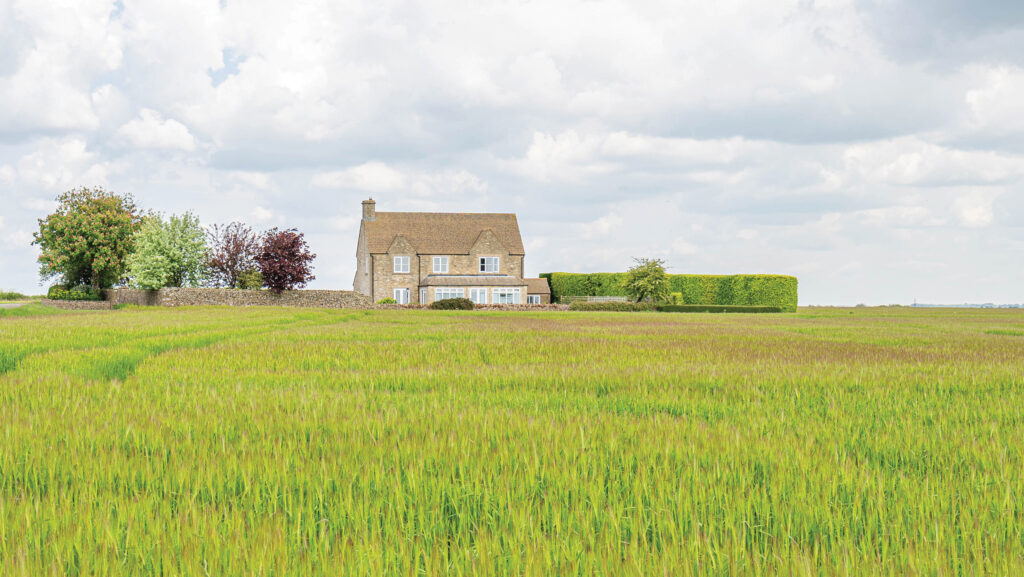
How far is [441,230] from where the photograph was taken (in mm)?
67750

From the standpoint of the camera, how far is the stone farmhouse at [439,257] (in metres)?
63.5

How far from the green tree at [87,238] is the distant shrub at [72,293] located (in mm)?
660

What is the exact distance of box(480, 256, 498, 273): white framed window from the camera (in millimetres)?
65750

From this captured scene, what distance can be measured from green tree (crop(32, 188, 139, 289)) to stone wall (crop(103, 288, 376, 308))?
2.54 metres

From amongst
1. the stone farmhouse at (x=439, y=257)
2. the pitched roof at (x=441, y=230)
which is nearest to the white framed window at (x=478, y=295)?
the stone farmhouse at (x=439, y=257)

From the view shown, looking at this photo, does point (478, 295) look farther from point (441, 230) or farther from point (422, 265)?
point (441, 230)

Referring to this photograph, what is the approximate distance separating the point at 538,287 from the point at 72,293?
45512 millimetres

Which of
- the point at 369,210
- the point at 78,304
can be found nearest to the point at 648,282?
the point at 369,210

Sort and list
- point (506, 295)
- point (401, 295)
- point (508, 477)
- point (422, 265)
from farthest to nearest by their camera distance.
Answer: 1. point (422, 265)
2. point (401, 295)
3. point (506, 295)
4. point (508, 477)

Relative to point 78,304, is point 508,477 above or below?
below

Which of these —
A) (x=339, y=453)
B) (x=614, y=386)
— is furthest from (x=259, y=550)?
(x=614, y=386)

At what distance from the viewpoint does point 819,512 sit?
8.82ft

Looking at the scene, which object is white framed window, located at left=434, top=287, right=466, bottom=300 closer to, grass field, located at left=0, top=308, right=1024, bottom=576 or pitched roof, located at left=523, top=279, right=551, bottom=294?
pitched roof, located at left=523, top=279, right=551, bottom=294

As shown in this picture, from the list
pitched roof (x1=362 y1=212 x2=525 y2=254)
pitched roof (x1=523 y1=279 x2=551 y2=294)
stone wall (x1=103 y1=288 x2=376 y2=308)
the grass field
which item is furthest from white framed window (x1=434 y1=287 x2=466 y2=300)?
the grass field
